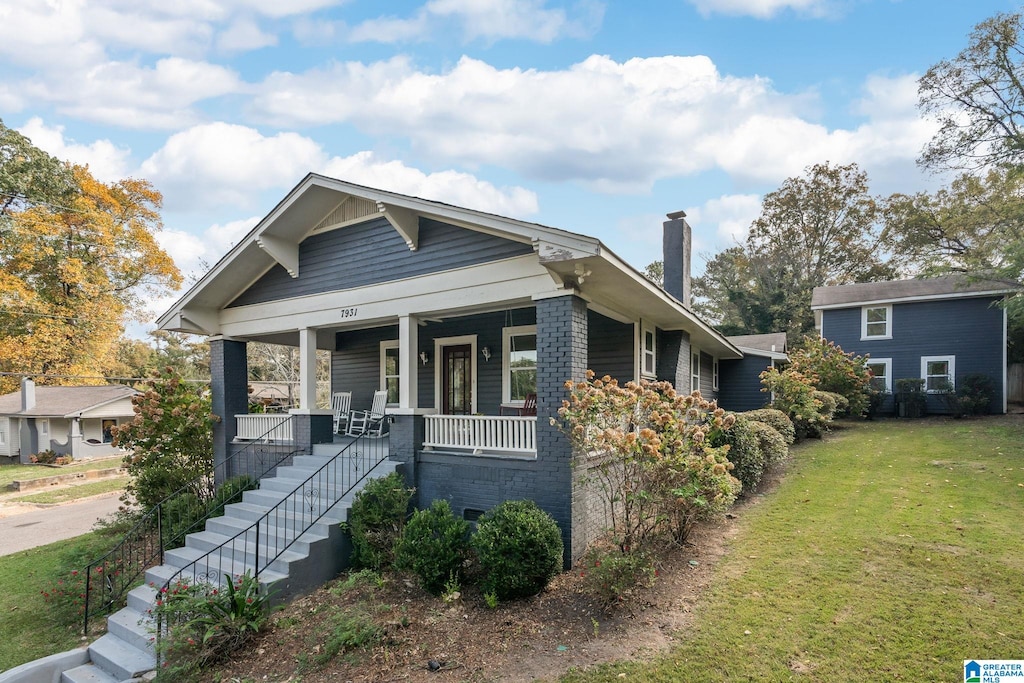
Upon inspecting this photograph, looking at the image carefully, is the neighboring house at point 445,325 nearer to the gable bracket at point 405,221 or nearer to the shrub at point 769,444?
the gable bracket at point 405,221

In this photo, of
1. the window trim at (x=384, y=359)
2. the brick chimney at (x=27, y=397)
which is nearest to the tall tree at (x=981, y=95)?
the window trim at (x=384, y=359)

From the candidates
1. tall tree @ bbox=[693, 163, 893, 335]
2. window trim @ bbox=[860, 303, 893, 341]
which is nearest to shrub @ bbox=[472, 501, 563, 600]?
window trim @ bbox=[860, 303, 893, 341]

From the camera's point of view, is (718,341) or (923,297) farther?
(923,297)

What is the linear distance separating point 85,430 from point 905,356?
36.5m

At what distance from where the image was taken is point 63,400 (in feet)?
81.3

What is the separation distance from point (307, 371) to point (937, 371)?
2120 centimetres

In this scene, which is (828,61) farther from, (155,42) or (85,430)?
(85,430)

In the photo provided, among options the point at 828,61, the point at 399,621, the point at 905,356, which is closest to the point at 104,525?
the point at 399,621

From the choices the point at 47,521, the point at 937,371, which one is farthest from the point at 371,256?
the point at 937,371

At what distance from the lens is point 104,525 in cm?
1042

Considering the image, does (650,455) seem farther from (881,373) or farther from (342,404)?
(881,373)

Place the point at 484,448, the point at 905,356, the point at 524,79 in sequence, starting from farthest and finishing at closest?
the point at 905,356 → the point at 524,79 → the point at 484,448

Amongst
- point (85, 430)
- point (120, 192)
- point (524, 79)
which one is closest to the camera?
point (524, 79)

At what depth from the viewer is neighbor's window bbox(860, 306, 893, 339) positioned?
19156 mm
